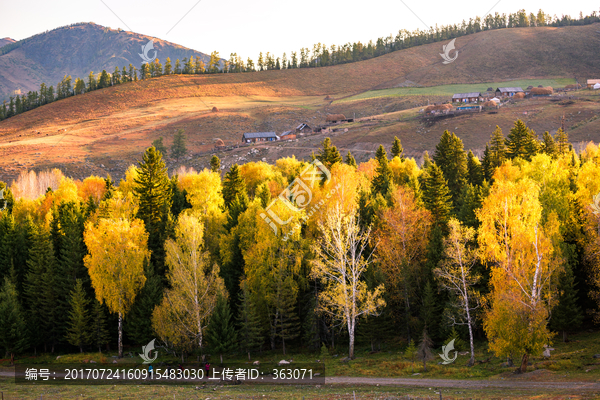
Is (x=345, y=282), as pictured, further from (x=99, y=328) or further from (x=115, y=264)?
Answer: (x=99, y=328)

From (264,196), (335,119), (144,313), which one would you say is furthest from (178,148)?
(144,313)

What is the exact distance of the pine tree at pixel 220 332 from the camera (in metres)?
41.1

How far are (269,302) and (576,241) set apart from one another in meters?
29.9

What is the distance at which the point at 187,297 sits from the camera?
43219 millimetres

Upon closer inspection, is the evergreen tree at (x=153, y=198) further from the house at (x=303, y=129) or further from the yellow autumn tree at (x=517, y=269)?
the house at (x=303, y=129)

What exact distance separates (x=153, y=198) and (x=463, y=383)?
136ft

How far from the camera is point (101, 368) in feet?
140

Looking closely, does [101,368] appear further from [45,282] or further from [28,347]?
[45,282]

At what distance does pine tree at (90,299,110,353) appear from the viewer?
4969 centimetres

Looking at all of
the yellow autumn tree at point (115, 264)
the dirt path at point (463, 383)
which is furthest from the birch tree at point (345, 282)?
the yellow autumn tree at point (115, 264)

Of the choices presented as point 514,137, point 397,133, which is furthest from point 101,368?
point 397,133

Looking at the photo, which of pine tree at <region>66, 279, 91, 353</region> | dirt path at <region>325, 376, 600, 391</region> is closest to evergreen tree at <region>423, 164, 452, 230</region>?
dirt path at <region>325, 376, 600, 391</region>

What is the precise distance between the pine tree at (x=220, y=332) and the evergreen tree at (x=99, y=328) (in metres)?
14.8

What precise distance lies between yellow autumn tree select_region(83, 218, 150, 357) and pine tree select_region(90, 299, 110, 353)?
147 inches
